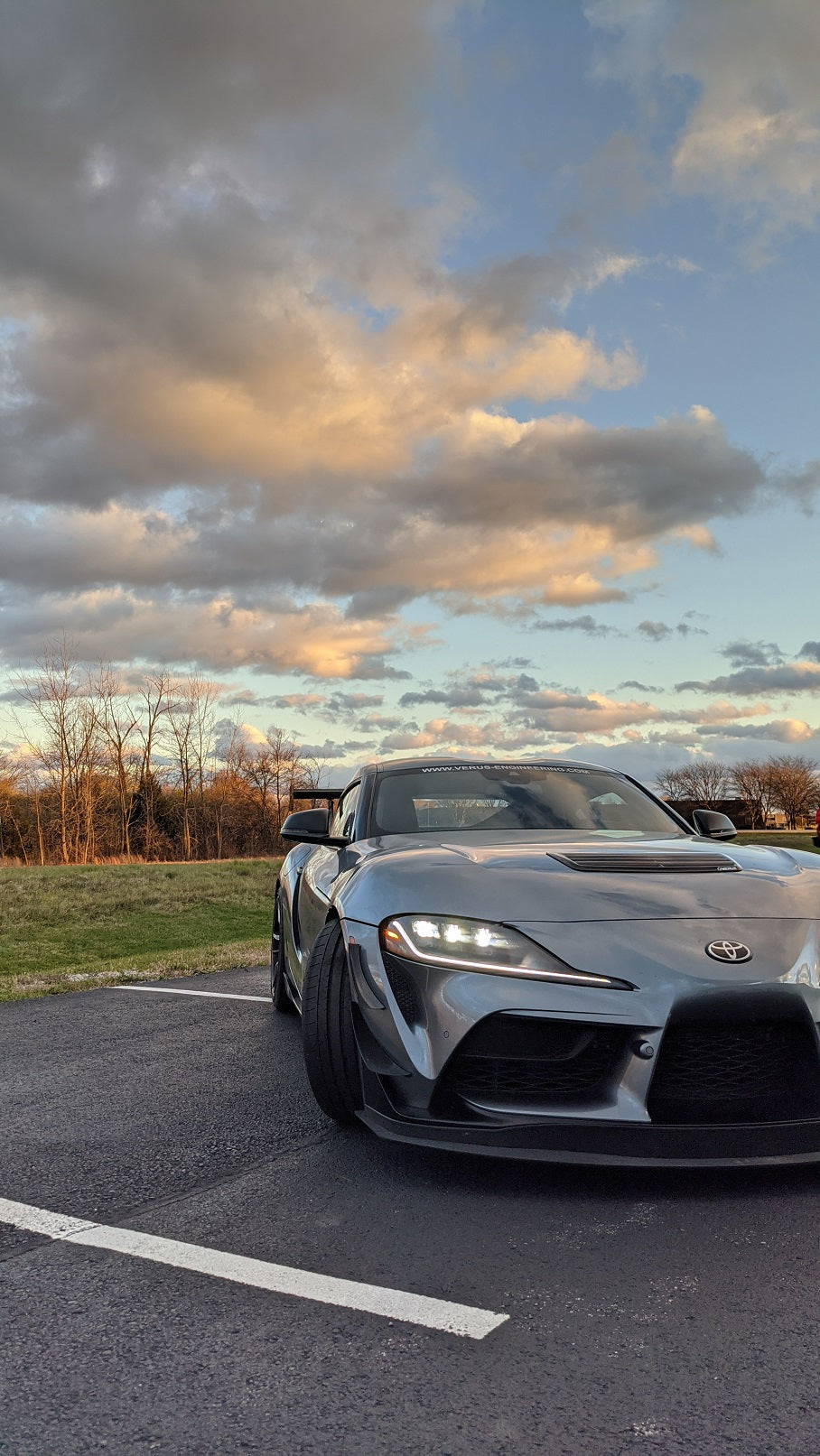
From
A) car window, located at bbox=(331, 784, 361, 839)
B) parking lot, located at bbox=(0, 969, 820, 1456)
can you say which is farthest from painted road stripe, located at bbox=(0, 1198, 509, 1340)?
car window, located at bbox=(331, 784, 361, 839)

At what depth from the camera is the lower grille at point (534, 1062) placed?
2852mm

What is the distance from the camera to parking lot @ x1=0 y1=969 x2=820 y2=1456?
1.87 m

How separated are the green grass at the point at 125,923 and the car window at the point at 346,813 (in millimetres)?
3734

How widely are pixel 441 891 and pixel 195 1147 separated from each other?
1.37 meters

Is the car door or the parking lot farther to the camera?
the car door

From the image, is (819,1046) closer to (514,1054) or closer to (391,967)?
(514,1054)

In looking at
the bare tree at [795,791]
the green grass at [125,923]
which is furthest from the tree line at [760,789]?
the green grass at [125,923]

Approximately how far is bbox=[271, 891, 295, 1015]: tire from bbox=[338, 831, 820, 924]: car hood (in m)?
2.59

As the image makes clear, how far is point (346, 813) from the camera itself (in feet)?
17.5

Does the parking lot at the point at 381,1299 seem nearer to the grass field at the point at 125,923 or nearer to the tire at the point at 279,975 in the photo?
the tire at the point at 279,975

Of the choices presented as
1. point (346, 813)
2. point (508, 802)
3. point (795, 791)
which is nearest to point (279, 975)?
point (346, 813)

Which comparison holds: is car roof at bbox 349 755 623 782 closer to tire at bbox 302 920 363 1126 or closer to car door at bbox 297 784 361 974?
car door at bbox 297 784 361 974

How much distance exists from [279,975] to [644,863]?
3.47 metres

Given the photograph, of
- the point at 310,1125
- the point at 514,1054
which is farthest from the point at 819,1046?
the point at 310,1125
